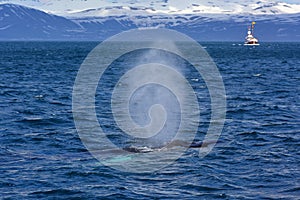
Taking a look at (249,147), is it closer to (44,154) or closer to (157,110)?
(44,154)

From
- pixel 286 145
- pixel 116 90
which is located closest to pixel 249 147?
pixel 286 145

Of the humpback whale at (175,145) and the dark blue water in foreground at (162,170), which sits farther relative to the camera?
the humpback whale at (175,145)

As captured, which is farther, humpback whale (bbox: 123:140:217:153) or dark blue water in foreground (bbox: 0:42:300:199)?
humpback whale (bbox: 123:140:217:153)

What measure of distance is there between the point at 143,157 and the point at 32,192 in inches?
347

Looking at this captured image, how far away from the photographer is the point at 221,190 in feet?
96.4

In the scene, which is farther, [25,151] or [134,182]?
[25,151]

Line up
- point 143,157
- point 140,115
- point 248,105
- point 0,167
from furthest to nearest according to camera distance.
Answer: point 248,105
point 140,115
point 143,157
point 0,167

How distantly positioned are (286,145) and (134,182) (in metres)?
13.6

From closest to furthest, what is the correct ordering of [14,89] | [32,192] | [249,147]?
[32,192], [249,147], [14,89]

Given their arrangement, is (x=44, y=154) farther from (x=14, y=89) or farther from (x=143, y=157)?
(x=14, y=89)

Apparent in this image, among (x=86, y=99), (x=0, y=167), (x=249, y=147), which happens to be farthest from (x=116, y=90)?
(x=0, y=167)

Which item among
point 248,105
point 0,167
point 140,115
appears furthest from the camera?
point 248,105

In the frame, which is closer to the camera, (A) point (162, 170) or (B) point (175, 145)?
(A) point (162, 170)

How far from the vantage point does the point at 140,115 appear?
54.1 metres
